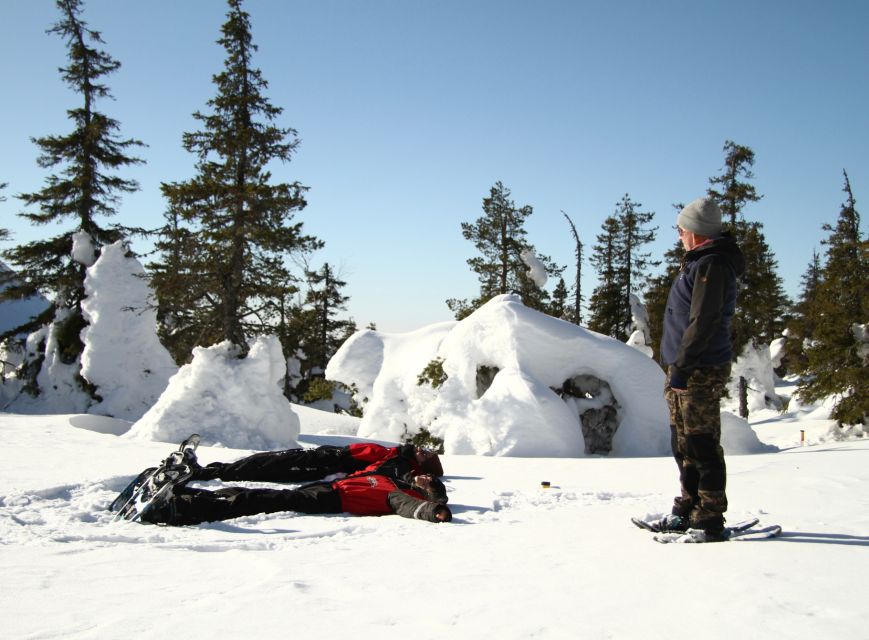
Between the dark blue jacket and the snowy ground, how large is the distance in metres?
1.03

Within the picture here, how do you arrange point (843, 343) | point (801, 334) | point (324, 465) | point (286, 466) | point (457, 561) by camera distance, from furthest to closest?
point (801, 334) → point (843, 343) → point (324, 465) → point (286, 466) → point (457, 561)

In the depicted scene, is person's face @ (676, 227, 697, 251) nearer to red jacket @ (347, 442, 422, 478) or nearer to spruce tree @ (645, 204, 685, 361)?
red jacket @ (347, 442, 422, 478)

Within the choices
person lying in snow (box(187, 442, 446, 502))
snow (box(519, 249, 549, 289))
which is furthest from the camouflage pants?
snow (box(519, 249, 549, 289))

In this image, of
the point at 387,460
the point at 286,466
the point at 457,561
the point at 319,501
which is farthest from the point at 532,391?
the point at 457,561

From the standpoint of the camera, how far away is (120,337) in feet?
58.4

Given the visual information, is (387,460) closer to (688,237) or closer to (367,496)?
(367,496)

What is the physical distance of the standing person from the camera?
339cm

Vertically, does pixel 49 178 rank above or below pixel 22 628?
above

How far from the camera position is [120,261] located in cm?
1778

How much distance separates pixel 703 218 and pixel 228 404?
30.8 feet

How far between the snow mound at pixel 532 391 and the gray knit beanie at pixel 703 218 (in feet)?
25.1

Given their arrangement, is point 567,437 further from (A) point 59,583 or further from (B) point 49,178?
(B) point 49,178

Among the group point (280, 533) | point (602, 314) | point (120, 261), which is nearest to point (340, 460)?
point (280, 533)

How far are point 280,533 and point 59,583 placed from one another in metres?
1.39
